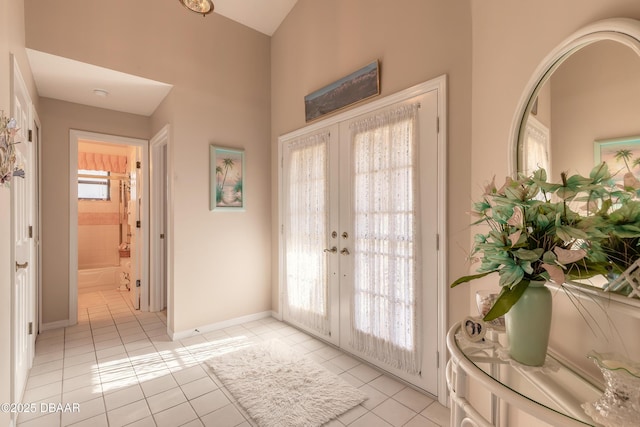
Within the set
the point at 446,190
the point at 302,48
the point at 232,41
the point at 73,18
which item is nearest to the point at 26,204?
the point at 73,18

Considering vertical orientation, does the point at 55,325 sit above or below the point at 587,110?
below

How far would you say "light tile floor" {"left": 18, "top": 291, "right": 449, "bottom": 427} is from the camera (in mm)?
1883

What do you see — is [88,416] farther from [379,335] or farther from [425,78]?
[425,78]

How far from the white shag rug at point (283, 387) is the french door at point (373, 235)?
456 millimetres

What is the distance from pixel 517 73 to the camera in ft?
4.58

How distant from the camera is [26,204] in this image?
2.37 meters

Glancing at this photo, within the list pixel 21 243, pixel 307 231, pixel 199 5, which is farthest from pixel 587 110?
pixel 21 243

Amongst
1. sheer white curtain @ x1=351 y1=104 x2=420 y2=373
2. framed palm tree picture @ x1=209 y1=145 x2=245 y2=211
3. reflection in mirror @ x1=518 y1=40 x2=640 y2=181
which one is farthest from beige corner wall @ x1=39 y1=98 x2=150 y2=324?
reflection in mirror @ x1=518 y1=40 x2=640 y2=181

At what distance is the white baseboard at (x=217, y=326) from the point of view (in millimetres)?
3061

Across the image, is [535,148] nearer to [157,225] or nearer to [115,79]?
[115,79]

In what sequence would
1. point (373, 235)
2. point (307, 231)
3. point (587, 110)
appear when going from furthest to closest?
1. point (307, 231)
2. point (373, 235)
3. point (587, 110)

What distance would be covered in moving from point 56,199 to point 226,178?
6.45 ft

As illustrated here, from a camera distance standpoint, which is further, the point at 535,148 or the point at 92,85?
the point at 92,85

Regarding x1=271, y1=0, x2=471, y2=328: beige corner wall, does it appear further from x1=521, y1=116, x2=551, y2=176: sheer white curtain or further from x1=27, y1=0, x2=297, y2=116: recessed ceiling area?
x1=521, y1=116, x2=551, y2=176: sheer white curtain
